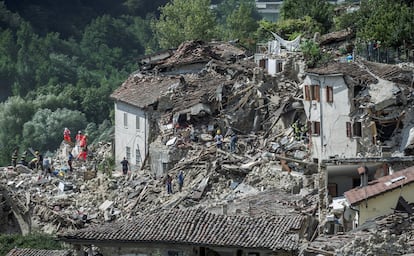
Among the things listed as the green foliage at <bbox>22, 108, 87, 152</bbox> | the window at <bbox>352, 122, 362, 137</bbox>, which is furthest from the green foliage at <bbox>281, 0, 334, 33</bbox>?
the green foliage at <bbox>22, 108, 87, 152</bbox>

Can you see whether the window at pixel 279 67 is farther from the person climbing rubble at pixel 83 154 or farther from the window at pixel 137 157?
the person climbing rubble at pixel 83 154

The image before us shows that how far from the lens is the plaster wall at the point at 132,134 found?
69.7 m

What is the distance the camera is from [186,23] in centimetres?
10700

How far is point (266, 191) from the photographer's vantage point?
184 feet

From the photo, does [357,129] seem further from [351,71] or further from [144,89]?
[144,89]

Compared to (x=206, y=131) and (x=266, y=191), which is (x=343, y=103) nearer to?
(x=266, y=191)

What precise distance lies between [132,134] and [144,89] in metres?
2.13

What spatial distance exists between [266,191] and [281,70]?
13.4 metres

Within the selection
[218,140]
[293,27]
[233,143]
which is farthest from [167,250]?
[293,27]

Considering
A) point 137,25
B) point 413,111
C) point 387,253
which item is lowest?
point 387,253

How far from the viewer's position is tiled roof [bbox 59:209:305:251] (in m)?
Result: 43.9

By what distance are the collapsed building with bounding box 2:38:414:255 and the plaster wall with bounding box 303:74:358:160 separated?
0.05m

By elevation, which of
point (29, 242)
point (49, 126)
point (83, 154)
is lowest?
point (29, 242)

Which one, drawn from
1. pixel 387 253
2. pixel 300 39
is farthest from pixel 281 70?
pixel 387 253
